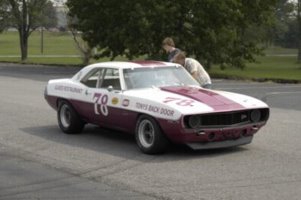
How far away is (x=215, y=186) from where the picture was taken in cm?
743

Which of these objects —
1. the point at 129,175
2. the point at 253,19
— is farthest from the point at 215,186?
the point at 253,19

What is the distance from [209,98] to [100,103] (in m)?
2.04

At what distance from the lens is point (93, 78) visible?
11.3m

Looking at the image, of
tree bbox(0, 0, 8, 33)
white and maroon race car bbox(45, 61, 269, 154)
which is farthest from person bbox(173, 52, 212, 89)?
tree bbox(0, 0, 8, 33)

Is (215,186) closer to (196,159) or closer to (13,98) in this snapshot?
(196,159)

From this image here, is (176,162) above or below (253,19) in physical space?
below

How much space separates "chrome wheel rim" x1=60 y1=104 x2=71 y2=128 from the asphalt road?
0.22m

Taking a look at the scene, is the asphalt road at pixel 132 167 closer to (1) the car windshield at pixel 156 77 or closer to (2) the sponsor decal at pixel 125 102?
(2) the sponsor decal at pixel 125 102

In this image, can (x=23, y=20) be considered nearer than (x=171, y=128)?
No

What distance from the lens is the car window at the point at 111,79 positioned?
10.6 m

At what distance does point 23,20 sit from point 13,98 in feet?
118

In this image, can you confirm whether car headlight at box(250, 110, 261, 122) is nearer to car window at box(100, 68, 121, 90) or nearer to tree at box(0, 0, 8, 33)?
car window at box(100, 68, 121, 90)

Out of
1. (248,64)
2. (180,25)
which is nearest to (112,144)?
(180,25)

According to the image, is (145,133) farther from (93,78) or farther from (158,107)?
(93,78)
